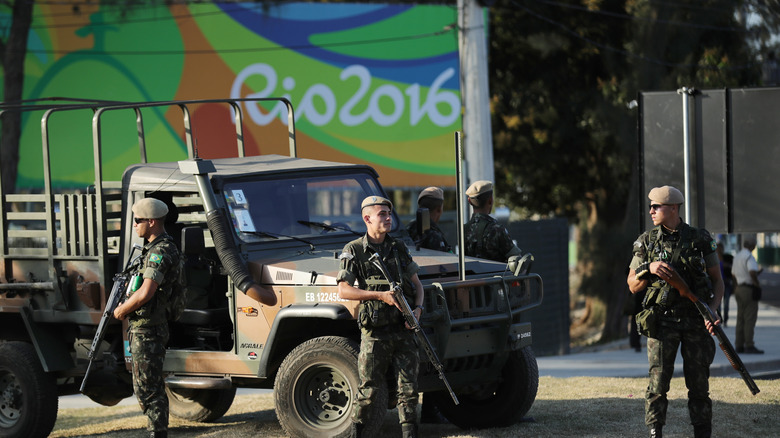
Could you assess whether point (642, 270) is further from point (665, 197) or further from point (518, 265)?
point (518, 265)

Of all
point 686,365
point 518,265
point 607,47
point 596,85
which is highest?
point 607,47

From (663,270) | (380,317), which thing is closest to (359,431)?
(380,317)

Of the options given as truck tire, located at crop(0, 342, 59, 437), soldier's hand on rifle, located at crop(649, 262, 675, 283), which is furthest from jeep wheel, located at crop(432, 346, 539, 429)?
truck tire, located at crop(0, 342, 59, 437)

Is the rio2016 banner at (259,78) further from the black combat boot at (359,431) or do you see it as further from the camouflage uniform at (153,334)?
the black combat boot at (359,431)

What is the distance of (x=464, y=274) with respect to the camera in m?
8.53

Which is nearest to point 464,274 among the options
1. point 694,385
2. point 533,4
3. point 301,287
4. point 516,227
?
point 301,287

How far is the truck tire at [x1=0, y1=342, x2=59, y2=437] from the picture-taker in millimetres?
9812

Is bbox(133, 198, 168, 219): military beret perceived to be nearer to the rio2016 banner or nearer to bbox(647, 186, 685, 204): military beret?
bbox(647, 186, 685, 204): military beret

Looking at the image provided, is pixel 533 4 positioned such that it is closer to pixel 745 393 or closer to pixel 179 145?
pixel 179 145

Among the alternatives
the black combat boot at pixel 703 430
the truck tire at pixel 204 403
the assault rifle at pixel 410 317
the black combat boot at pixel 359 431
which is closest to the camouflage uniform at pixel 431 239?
the assault rifle at pixel 410 317

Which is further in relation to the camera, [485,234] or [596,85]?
[596,85]

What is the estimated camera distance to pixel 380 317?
7.88m

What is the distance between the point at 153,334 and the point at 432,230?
2570 mm

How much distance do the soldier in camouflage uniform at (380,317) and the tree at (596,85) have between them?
651 inches
